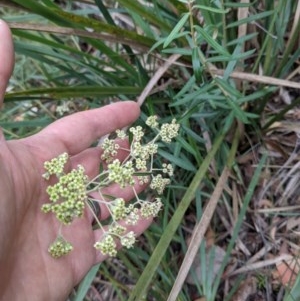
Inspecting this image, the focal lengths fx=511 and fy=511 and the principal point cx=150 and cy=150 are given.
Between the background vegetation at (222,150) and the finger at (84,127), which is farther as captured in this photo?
the background vegetation at (222,150)

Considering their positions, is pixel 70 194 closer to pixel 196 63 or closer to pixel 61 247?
pixel 61 247

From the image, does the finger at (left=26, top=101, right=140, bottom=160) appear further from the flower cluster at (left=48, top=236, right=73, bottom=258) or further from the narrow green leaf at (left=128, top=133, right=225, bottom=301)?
the flower cluster at (left=48, top=236, right=73, bottom=258)

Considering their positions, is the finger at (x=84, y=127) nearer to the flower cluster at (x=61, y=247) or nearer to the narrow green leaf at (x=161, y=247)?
the narrow green leaf at (x=161, y=247)

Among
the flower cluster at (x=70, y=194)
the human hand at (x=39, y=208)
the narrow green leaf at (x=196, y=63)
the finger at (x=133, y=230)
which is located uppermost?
the narrow green leaf at (x=196, y=63)

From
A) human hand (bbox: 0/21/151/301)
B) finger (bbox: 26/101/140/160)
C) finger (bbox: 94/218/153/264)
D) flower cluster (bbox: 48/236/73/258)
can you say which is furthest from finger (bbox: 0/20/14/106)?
finger (bbox: 94/218/153/264)

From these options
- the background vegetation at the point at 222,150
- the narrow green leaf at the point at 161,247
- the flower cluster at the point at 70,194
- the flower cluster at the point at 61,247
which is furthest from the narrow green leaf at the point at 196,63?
the flower cluster at the point at 61,247

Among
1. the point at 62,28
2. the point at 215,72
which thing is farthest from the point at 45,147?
the point at 215,72

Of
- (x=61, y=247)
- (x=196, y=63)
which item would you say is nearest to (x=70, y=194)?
(x=61, y=247)
